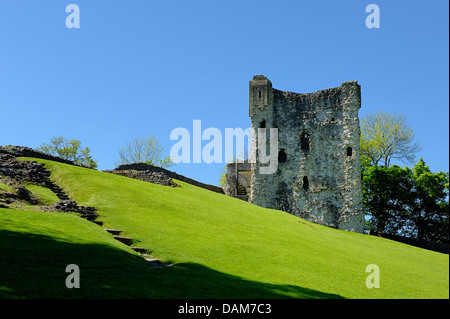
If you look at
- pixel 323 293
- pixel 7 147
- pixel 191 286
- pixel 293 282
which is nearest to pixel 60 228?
pixel 191 286

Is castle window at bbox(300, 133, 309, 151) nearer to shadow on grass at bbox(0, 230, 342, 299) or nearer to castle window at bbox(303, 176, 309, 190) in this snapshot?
castle window at bbox(303, 176, 309, 190)

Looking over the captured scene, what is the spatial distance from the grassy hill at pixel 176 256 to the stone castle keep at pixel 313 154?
64.7ft

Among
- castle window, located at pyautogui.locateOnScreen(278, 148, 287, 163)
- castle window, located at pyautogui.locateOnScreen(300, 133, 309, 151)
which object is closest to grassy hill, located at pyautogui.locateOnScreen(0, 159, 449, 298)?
castle window, located at pyautogui.locateOnScreen(278, 148, 287, 163)

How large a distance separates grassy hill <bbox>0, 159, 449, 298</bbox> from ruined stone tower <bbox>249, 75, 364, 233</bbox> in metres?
19.7

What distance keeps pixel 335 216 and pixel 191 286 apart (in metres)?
38.4

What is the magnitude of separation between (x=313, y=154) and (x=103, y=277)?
41.2 m

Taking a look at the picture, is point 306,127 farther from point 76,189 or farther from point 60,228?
point 60,228

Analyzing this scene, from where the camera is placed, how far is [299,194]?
159 ft

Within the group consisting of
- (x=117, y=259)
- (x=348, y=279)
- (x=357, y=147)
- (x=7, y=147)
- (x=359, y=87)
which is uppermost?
(x=359, y=87)

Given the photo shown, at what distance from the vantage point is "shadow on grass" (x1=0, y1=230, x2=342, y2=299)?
912cm

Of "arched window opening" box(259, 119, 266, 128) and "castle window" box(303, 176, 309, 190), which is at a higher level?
"arched window opening" box(259, 119, 266, 128)
